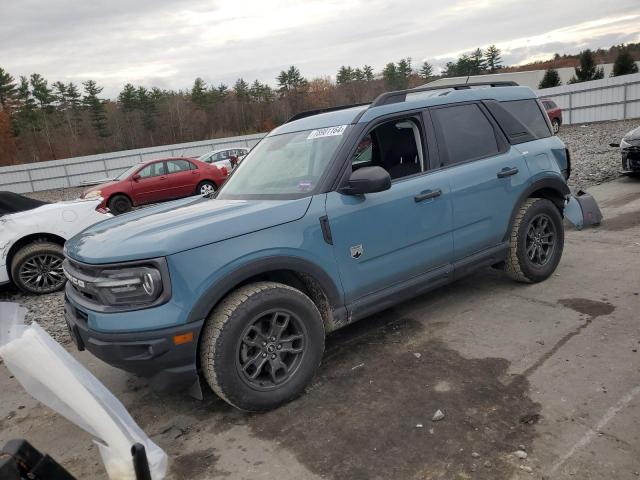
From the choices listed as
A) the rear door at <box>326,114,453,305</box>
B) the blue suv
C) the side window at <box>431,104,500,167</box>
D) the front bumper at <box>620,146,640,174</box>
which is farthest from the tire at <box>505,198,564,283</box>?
the front bumper at <box>620,146,640,174</box>

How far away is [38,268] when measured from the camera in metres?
6.30

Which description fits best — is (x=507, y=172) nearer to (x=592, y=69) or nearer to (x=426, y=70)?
(x=592, y=69)

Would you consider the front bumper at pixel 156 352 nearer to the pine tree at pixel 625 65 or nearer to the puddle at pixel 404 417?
the puddle at pixel 404 417

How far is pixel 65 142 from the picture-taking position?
62344 mm

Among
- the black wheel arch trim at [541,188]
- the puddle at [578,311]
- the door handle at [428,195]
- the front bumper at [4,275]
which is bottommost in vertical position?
the puddle at [578,311]

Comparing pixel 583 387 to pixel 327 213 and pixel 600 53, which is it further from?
pixel 600 53

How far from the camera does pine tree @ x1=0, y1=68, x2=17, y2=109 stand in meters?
59.4

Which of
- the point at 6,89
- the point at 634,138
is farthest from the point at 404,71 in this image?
the point at 634,138

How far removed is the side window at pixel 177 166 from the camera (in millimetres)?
15044

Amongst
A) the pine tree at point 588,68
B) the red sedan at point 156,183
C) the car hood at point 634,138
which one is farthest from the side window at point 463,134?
the pine tree at point 588,68

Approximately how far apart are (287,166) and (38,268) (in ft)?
14.0

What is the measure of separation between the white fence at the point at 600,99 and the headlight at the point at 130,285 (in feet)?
93.1

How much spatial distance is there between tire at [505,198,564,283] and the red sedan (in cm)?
1067

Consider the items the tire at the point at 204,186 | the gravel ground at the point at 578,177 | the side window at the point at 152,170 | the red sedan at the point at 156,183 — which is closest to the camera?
the gravel ground at the point at 578,177
